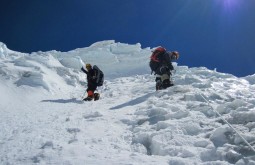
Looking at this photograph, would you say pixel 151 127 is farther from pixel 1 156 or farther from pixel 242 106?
→ pixel 1 156

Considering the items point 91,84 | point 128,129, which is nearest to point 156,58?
point 91,84

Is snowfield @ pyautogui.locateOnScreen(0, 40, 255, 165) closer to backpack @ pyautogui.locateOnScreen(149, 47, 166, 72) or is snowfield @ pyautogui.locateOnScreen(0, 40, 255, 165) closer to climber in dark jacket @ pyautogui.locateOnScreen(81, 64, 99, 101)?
climber in dark jacket @ pyautogui.locateOnScreen(81, 64, 99, 101)

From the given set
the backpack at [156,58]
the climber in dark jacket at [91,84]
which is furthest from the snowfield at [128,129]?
the backpack at [156,58]

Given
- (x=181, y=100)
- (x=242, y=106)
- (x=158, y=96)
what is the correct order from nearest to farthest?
(x=242, y=106) → (x=181, y=100) → (x=158, y=96)

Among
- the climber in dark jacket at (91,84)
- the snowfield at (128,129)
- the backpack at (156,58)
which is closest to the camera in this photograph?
the snowfield at (128,129)

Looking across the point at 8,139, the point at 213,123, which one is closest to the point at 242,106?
the point at 213,123

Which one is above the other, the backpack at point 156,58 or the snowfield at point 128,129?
the backpack at point 156,58

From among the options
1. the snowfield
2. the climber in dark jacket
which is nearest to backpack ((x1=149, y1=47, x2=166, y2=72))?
the snowfield

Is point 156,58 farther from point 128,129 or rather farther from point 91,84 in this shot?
point 128,129

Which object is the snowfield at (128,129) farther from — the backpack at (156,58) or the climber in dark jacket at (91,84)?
the backpack at (156,58)

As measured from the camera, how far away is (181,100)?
404 inches

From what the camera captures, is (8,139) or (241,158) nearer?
(241,158)

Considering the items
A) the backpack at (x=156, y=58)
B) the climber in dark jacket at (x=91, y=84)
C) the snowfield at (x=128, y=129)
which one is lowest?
the snowfield at (x=128, y=129)

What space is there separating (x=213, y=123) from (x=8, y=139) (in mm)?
3896
